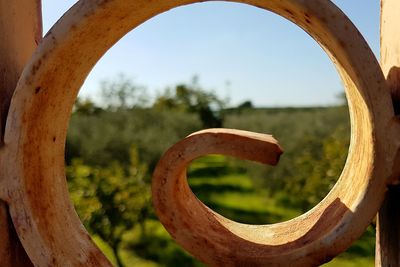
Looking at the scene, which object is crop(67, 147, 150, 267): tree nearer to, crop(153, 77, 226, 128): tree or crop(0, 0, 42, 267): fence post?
crop(0, 0, 42, 267): fence post

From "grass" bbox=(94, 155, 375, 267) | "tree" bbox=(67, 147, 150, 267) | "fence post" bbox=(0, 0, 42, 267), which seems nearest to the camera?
"fence post" bbox=(0, 0, 42, 267)

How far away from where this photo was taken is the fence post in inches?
36.9

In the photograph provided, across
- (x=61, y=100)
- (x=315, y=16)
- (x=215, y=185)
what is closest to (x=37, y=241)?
(x=61, y=100)

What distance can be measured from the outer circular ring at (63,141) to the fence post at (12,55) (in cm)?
6

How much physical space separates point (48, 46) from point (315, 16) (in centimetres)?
42

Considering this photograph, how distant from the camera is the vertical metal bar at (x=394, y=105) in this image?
2.93ft

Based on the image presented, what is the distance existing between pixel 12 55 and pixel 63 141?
0.19 m

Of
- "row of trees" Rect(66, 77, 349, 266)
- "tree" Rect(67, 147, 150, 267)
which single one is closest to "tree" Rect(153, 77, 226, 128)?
"row of trees" Rect(66, 77, 349, 266)

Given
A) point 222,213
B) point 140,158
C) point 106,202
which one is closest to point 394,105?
point 106,202

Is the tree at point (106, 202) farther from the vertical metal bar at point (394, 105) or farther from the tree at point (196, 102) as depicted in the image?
the tree at point (196, 102)

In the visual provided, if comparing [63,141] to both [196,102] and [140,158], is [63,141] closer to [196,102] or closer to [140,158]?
[140,158]

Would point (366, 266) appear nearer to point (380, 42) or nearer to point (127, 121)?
point (380, 42)

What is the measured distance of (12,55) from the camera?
1004 mm

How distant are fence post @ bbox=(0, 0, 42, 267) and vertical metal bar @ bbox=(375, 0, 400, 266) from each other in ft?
2.16
